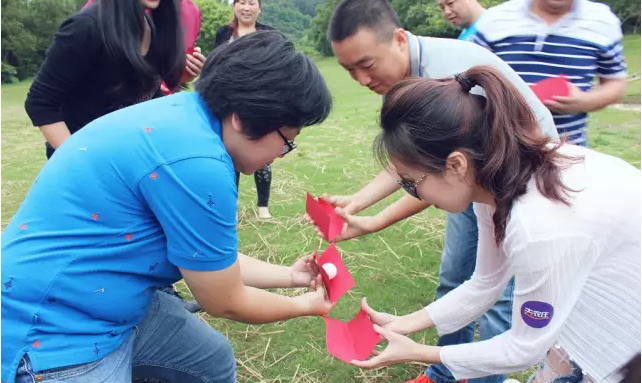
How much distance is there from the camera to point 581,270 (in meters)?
1.48

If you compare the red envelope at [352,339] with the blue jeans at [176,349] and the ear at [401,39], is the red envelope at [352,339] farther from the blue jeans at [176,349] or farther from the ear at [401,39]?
the ear at [401,39]

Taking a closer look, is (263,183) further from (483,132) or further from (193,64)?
(483,132)

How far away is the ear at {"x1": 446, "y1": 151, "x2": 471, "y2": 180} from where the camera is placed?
150 cm

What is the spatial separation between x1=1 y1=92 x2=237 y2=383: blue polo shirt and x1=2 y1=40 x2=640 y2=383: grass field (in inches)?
55.6

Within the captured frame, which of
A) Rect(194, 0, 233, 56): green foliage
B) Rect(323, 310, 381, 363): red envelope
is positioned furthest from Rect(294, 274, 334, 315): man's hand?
Rect(194, 0, 233, 56): green foliage

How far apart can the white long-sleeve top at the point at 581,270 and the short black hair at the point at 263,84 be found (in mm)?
724

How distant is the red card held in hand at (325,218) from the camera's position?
2.55 meters

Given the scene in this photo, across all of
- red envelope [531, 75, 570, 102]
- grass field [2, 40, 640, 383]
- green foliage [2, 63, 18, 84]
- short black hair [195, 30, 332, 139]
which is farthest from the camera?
green foliage [2, 63, 18, 84]

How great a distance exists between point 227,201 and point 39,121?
1.51 meters

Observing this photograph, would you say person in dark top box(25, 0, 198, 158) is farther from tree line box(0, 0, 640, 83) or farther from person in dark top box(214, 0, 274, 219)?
tree line box(0, 0, 640, 83)

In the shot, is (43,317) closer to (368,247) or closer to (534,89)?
(534,89)

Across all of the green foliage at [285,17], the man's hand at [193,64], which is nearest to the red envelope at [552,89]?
the man's hand at [193,64]

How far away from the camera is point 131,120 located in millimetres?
1567

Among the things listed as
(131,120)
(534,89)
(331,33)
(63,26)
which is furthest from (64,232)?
(534,89)
